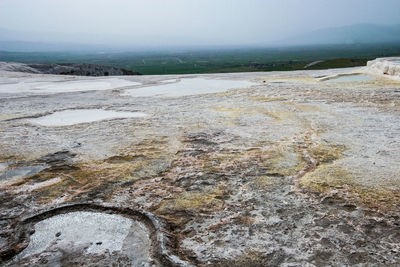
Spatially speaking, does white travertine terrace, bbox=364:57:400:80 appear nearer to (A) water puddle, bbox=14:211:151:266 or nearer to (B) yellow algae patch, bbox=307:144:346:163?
(B) yellow algae patch, bbox=307:144:346:163

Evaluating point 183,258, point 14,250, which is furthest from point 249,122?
point 14,250

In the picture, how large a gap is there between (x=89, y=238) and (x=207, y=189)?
1531 mm

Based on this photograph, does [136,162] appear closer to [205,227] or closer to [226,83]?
[205,227]

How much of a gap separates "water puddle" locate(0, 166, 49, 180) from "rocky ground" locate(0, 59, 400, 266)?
28 mm

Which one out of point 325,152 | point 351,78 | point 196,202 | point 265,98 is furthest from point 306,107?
point 351,78

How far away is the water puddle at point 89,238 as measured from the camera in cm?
296

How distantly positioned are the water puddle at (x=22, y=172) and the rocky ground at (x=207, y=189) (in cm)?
3

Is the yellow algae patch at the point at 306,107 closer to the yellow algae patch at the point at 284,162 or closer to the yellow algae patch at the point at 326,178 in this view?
the yellow algae patch at the point at 284,162

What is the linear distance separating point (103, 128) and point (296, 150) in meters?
4.05

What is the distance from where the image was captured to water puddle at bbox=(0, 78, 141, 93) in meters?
13.1

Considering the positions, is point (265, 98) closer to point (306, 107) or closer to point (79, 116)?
point (306, 107)

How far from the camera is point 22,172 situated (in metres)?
4.73

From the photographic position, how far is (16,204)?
12.6ft

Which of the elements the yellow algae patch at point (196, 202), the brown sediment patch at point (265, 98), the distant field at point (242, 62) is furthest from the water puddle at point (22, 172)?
the distant field at point (242, 62)
